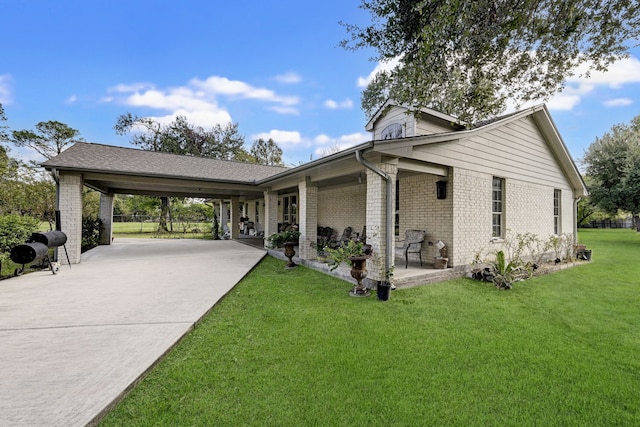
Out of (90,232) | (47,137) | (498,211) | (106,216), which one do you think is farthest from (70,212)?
(47,137)

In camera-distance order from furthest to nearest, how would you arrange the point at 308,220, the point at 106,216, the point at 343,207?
1. the point at 106,216
2. the point at 343,207
3. the point at 308,220

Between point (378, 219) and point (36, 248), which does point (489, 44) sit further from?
point (36, 248)

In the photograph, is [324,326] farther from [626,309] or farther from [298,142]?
[298,142]

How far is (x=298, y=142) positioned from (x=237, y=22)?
2410 cm

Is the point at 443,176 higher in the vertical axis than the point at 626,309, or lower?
higher

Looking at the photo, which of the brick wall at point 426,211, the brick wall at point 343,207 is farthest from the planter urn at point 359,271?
the brick wall at point 343,207

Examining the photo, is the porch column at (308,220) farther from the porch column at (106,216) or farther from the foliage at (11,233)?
the porch column at (106,216)

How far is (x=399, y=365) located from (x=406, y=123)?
6.71 metres

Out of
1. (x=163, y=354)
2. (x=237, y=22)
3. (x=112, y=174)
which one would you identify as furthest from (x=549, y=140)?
(x=112, y=174)

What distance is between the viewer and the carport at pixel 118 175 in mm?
7707

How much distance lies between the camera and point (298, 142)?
32531 mm

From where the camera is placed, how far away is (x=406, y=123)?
779 centimetres

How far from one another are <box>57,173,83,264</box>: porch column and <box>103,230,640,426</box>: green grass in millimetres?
6043

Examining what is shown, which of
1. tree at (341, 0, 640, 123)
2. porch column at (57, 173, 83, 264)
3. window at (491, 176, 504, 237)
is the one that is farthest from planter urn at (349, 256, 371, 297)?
porch column at (57, 173, 83, 264)
